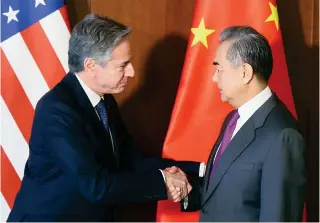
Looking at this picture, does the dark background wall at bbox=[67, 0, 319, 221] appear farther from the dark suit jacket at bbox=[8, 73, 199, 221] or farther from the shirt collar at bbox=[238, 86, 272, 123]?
the shirt collar at bbox=[238, 86, 272, 123]

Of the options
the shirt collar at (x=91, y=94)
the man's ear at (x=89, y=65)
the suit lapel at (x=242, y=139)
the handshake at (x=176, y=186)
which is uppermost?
the man's ear at (x=89, y=65)

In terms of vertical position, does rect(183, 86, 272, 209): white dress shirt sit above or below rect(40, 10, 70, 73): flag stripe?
below

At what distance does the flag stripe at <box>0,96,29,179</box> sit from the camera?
2.06 metres

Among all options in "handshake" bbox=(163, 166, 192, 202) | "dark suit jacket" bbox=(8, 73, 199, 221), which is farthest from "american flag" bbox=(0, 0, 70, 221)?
"handshake" bbox=(163, 166, 192, 202)

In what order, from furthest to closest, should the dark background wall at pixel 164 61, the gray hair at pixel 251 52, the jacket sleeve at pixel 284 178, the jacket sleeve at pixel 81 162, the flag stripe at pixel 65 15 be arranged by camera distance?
the dark background wall at pixel 164 61 < the flag stripe at pixel 65 15 < the jacket sleeve at pixel 81 162 < the gray hair at pixel 251 52 < the jacket sleeve at pixel 284 178

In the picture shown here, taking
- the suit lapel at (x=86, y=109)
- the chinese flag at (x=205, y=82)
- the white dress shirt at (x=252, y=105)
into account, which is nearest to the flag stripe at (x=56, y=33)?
the suit lapel at (x=86, y=109)

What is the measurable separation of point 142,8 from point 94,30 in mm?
714

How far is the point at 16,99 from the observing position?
2078 mm

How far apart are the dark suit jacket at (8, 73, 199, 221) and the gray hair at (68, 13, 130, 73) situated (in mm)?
104

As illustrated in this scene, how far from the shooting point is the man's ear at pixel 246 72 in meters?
1.51

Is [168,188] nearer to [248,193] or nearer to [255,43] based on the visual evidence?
[248,193]

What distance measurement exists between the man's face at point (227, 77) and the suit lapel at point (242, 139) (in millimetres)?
91

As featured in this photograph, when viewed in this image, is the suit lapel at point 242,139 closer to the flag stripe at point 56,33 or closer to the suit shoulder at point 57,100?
the suit shoulder at point 57,100

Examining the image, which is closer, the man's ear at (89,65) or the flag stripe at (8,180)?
the man's ear at (89,65)
